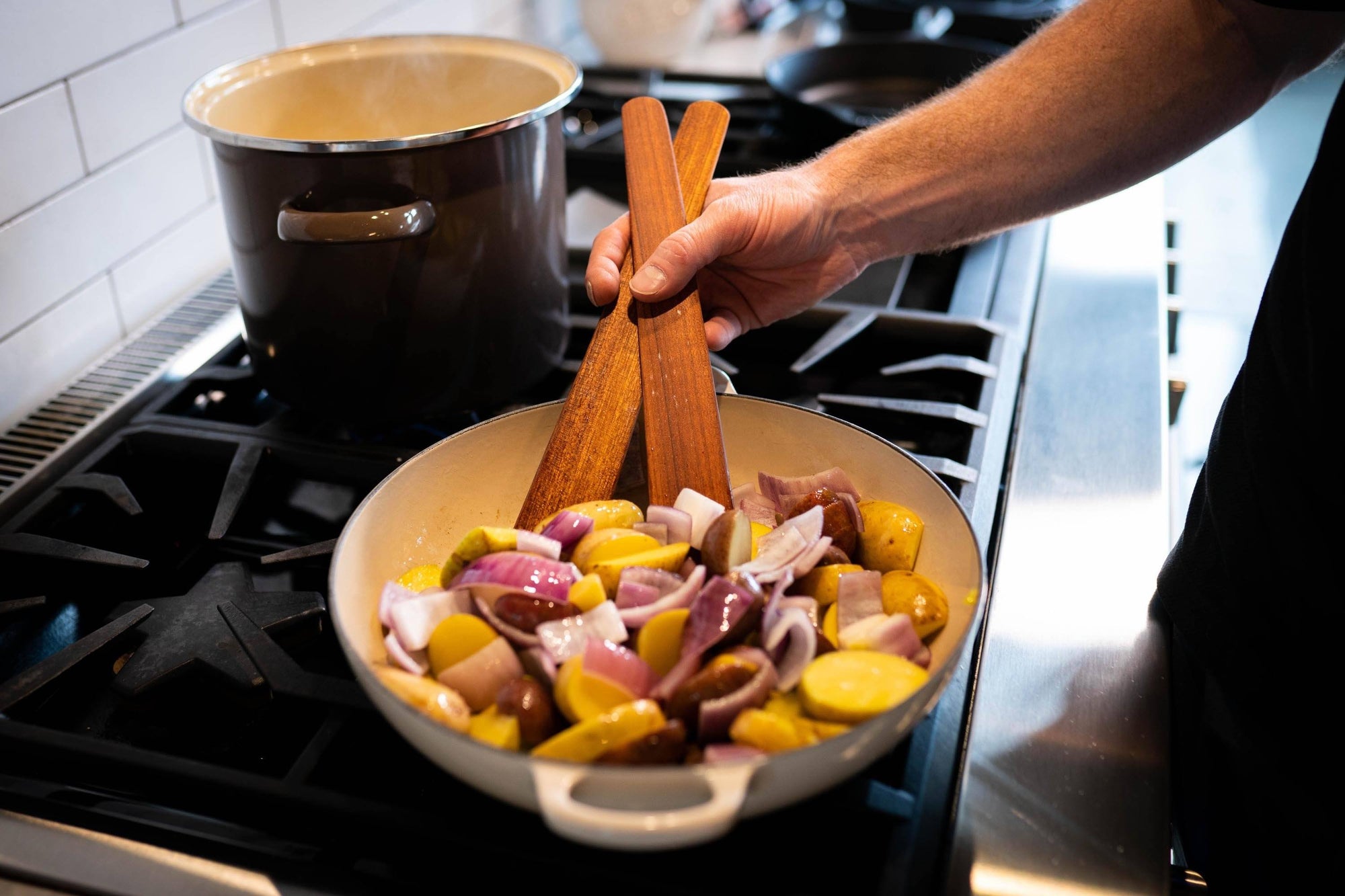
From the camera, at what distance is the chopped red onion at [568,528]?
557 mm

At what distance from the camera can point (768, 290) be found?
809 mm

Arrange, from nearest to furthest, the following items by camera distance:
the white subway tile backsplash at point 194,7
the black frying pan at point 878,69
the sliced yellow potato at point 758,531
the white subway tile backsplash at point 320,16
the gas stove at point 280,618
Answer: the gas stove at point 280,618, the sliced yellow potato at point 758,531, the white subway tile backsplash at point 194,7, the white subway tile backsplash at point 320,16, the black frying pan at point 878,69

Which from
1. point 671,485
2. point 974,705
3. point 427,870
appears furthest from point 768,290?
point 427,870

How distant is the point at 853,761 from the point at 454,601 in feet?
0.69

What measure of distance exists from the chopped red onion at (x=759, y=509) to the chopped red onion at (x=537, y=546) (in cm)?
13

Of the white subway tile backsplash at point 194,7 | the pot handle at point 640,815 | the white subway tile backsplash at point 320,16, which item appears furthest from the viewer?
the white subway tile backsplash at point 320,16

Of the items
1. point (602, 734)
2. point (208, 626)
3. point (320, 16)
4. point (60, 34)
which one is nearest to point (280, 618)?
point (208, 626)

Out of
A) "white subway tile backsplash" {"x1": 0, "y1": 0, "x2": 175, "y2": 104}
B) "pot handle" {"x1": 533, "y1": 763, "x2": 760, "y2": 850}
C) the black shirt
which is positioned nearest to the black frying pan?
"white subway tile backsplash" {"x1": 0, "y1": 0, "x2": 175, "y2": 104}

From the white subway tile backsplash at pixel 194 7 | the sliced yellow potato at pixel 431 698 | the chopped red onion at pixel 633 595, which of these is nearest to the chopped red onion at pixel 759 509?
the chopped red onion at pixel 633 595

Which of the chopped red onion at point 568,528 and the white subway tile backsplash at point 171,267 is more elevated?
the white subway tile backsplash at point 171,267

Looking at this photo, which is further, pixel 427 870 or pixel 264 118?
pixel 264 118

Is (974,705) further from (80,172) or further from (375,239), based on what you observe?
(80,172)

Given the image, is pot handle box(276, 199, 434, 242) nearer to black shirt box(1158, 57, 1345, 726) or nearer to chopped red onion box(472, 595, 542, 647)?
chopped red onion box(472, 595, 542, 647)

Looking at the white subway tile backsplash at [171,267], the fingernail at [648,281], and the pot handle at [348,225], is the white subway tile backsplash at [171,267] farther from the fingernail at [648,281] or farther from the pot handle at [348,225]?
the fingernail at [648,281]
